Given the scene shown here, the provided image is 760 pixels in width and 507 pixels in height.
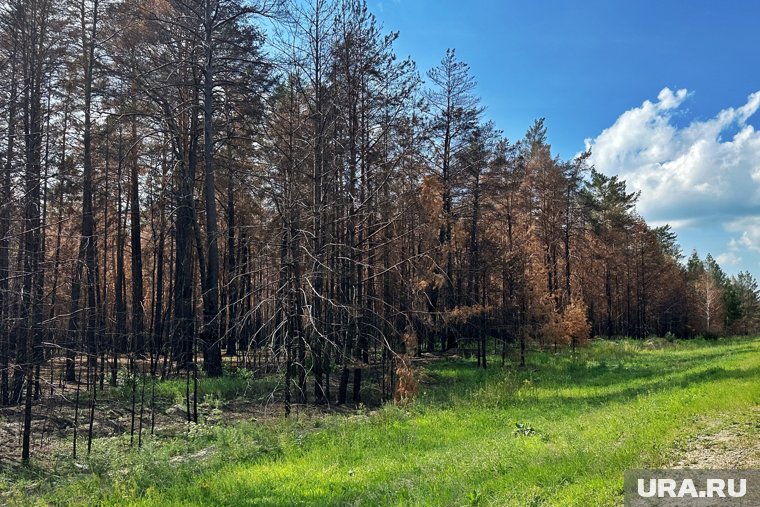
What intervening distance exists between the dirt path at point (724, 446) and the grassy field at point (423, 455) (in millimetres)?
141

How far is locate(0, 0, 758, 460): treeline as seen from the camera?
10.6m

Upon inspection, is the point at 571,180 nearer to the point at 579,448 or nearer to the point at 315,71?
the point at 315,71

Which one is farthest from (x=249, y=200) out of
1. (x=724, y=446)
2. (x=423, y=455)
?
A: (x=724, y=446)

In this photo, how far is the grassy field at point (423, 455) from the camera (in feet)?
18.2

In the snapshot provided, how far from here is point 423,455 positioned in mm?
7523

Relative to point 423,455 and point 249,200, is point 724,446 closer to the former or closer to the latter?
point 423,455

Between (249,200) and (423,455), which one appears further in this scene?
(249,200)

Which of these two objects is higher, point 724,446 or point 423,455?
point 724,446

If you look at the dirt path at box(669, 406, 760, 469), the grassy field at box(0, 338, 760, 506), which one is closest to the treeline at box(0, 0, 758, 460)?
the grassy field at box(0, 338, 760, 506)

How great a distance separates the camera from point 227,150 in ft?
67.9

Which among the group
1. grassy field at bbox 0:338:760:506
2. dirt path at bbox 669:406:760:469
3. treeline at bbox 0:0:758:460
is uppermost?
treeline at bbox 0:0:758:460

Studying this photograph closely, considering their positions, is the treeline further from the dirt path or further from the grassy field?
the dirt path

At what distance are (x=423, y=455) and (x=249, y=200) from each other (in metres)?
16.8

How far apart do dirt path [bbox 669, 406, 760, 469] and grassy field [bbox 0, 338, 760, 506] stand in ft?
0.46
